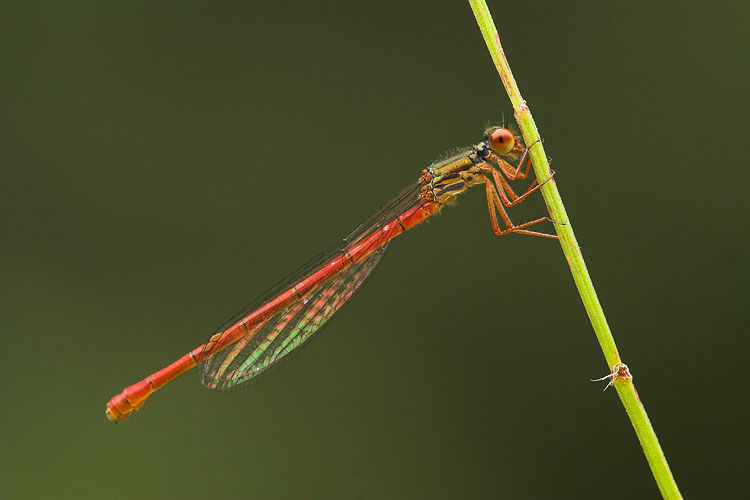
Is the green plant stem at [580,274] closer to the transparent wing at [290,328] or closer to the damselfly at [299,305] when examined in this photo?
the damselfly at [299,305]

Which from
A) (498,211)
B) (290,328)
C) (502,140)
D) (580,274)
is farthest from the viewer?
(290,328)

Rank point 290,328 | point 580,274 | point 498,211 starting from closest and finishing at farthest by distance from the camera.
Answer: point 580,274, point 498,211, point 290,328

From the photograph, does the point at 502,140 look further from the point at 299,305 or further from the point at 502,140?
the point at 299,305

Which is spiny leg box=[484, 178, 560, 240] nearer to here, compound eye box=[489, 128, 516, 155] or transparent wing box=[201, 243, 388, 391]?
compound eye box=[489, 128, 516, 155]

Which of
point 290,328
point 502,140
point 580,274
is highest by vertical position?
point 502,140

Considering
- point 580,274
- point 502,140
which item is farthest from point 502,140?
point 580,274

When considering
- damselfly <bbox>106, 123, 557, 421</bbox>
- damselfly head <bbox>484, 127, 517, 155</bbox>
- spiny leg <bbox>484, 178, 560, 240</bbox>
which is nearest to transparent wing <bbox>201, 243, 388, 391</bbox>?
damselfly <bbox>106, 123, 557, 421</bbox>

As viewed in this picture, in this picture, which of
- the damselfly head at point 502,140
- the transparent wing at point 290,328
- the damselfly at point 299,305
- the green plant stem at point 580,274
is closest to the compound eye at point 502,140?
the damselfly head at point 502,140
